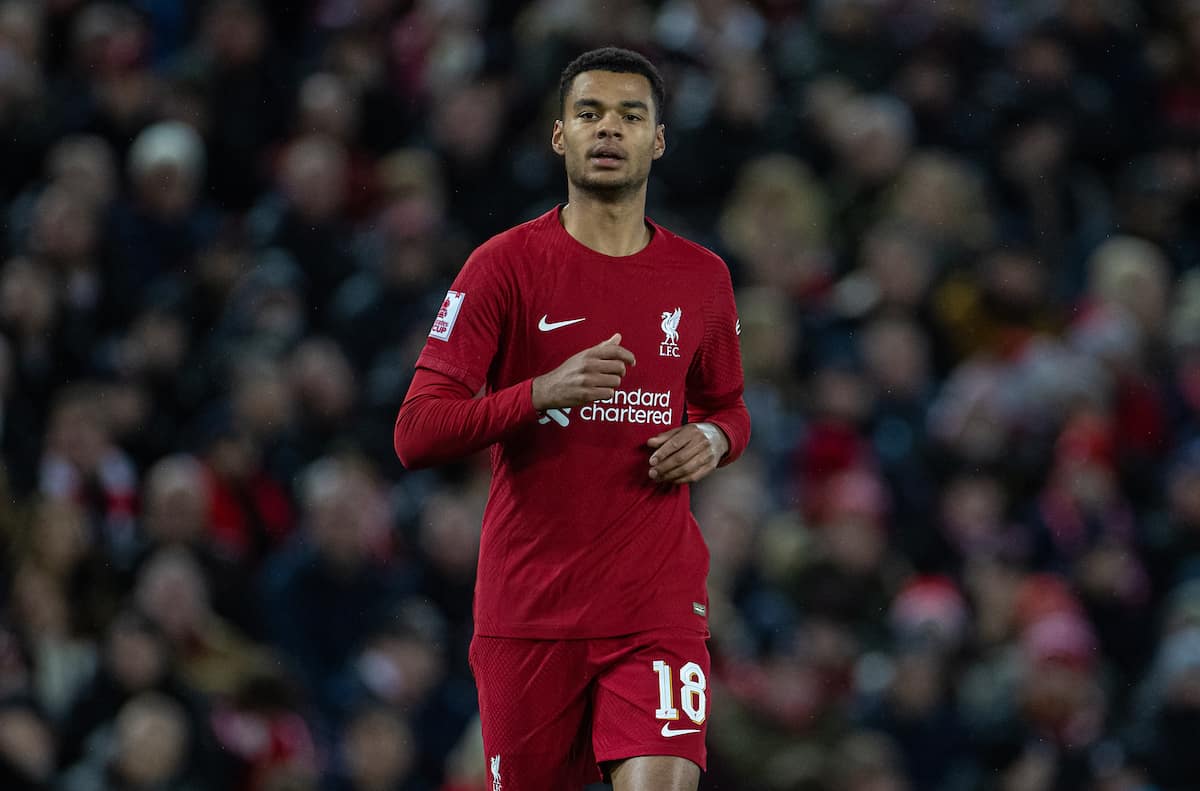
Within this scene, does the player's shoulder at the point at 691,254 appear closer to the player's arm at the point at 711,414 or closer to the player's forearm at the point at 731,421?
the player's arm at the point at 711,414

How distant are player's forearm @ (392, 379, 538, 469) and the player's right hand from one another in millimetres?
92

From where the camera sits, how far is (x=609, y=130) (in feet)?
16.1

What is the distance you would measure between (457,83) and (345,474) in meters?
3.21

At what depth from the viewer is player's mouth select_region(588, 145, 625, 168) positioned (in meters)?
4.92

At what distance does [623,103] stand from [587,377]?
84 centimetres

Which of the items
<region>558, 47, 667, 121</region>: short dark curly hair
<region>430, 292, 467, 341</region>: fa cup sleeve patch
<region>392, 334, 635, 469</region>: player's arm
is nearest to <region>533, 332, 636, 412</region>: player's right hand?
<region>392, 334, 635, 469</region>: player's arm

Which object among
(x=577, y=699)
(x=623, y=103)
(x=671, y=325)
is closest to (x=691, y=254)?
(x=671, y=325)

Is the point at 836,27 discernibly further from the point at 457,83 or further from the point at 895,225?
the point at 457,83

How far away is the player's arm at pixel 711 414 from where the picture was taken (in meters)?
4.87

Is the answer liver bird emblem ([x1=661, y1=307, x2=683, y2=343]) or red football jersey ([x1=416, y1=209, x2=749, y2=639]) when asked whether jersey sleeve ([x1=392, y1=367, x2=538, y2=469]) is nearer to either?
red football jersey ([x1=416, y1=209, x2=749, y2=639])

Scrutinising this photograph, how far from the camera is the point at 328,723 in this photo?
8.66m

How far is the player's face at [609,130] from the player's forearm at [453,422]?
0.62 m

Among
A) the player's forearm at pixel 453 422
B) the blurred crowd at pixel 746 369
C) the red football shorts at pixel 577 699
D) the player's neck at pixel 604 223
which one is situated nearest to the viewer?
the player's forearm at pixel 453 422

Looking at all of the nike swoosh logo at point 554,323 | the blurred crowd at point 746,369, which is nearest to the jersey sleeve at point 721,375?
the nike swoosh logo at point 554,323
